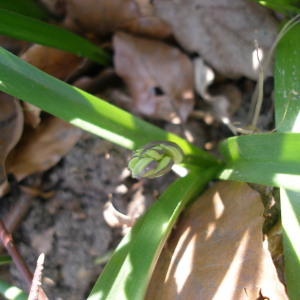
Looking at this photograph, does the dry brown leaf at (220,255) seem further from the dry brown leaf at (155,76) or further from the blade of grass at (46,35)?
the blade of grass at (46,35)

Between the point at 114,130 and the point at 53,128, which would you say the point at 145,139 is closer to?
the point at 114,130

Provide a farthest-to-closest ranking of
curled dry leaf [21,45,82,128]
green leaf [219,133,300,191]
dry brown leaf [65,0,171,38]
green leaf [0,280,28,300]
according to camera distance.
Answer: dry brown leaf [65,0,171,38] < curled dry leaf [21,45,82,128] < green leaf [0,280,28,300] < green leaf [219,133,300,191]

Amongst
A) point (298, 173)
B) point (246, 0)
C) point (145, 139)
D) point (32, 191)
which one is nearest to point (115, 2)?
point (246, 0)

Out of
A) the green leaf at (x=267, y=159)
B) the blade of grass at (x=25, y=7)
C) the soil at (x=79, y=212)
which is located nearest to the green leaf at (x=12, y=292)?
the soil at (x=79, y=212)

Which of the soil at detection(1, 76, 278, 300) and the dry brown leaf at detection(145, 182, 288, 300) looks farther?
the soil at detection(1, 76, 278, 300)

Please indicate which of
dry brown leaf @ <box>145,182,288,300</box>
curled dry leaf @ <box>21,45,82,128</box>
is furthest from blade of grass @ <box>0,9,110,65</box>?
dry brown leaf @ <box>145,182,288,300</box>

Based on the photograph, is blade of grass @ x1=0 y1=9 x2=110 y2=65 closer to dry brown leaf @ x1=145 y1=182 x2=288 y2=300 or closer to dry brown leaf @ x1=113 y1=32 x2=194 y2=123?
dry brown leaf @ x1=113 y1=32 x2=194 y2=123
